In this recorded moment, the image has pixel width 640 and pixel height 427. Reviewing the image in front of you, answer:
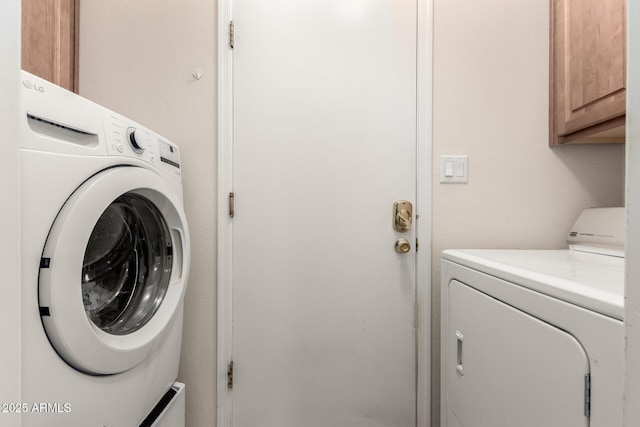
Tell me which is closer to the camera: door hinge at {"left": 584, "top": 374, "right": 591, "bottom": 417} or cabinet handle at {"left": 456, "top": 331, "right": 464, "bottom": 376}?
door hinge at {"left": 584, "top": 374, "right": 591, "bottom": 417}

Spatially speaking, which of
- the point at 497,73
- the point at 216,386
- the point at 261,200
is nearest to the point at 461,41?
the point at 497,73

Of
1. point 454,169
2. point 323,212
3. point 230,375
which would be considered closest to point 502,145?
point 454,169

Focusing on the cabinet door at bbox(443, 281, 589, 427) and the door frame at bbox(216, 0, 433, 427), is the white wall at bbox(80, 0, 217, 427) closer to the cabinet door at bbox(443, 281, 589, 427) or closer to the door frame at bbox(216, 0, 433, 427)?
the door frame at bbox(216, 0, 433, 427)

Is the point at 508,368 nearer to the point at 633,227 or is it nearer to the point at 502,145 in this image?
the point at 633,227

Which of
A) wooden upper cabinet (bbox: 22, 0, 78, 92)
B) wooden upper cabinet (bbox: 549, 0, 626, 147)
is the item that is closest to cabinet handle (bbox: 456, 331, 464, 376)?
wooden upper cabinet (bbox: 549, 0, 626, 147)

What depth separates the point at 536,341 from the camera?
0.60 m

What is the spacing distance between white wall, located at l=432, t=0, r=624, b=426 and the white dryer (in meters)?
0.24

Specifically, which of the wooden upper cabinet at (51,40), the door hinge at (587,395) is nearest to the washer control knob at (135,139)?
the wooden upper cabinet at (51,40)

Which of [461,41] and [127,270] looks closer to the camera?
[127,270]

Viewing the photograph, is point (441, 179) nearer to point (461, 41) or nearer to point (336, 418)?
point (461, 41)

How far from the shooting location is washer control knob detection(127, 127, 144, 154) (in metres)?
0.83

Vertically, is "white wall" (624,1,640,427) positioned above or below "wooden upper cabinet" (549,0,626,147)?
below

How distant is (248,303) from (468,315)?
31.2 inches

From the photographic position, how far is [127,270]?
0.92 m
